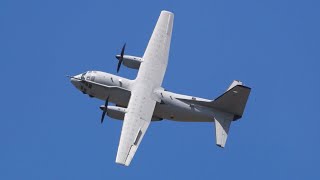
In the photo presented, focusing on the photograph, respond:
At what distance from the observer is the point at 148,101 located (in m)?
106

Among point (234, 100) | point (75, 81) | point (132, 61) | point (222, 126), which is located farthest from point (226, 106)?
point (75, 81)

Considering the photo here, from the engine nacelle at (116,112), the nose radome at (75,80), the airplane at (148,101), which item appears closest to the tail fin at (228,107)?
the airplane at (148,101)

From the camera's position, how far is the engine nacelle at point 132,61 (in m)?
112

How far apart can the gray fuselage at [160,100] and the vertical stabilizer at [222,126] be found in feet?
2.95

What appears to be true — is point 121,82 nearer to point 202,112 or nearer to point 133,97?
point 133,97

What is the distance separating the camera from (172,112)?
10694cm

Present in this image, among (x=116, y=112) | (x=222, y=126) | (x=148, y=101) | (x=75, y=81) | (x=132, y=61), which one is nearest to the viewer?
(x=116, y=112)

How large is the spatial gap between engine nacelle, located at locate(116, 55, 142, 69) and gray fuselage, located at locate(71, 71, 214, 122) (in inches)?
165

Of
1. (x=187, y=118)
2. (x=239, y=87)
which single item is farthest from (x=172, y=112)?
(x=239, y=87)

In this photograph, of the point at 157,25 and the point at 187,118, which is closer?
the point at 187,118

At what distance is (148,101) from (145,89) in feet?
5.61

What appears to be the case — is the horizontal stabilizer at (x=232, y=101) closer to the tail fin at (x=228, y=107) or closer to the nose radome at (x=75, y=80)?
the tail fin at (x=228, y=107)

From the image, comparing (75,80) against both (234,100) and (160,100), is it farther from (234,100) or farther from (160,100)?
(234,100)

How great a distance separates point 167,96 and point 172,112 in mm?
1903
